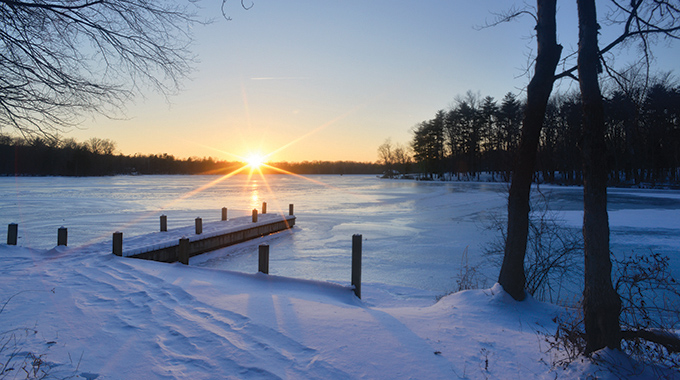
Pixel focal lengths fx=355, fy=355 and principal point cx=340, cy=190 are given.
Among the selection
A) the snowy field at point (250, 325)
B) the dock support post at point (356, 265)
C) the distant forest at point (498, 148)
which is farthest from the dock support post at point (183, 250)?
the distant forest at point (498, 148)

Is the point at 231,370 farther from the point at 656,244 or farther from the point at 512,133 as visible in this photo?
the point at 512,133

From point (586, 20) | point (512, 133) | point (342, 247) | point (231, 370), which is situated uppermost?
point (512, 133)

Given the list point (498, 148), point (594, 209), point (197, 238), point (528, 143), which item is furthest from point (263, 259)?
point (498, 148)

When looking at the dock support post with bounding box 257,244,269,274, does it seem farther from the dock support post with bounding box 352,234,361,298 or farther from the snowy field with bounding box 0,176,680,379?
the dock support post with bounding box 352,234,361,298

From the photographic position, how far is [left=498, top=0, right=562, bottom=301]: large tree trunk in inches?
189

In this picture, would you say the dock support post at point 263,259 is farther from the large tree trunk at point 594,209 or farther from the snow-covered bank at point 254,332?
the large tree trunk at point 594,209

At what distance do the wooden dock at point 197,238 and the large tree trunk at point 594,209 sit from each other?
7.27 meters

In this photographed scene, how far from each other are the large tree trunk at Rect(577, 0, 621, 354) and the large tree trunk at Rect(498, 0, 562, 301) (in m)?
1.46

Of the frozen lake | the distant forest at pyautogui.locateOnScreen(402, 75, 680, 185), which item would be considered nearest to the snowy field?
the frozen lake

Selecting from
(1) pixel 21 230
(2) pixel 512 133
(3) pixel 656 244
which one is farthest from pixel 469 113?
(1) pixel 21 230

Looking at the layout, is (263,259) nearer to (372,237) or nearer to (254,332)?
(254,332)

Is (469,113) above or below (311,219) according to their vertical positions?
above

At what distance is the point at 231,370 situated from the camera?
9.66 ft

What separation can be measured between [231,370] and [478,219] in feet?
54.2
